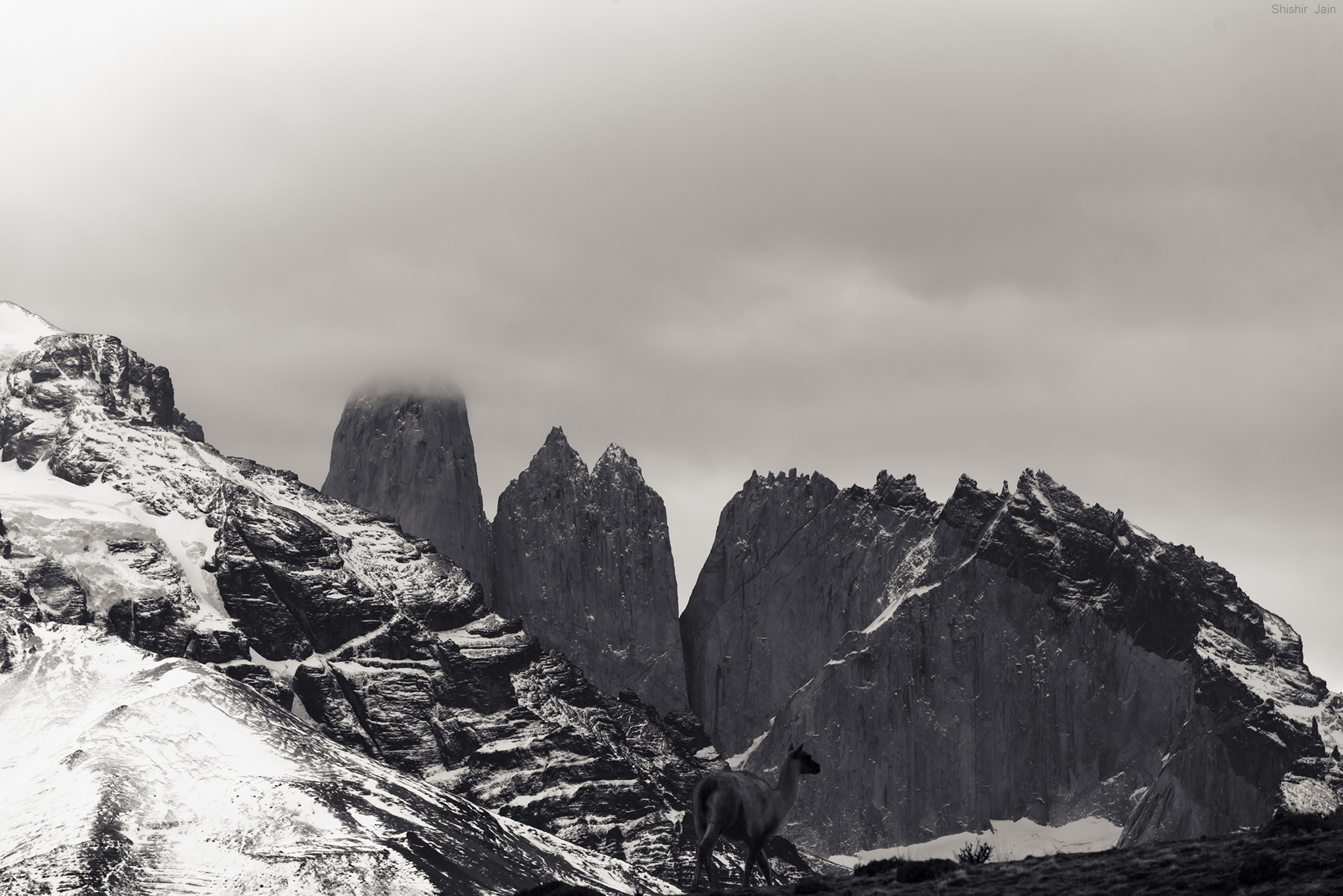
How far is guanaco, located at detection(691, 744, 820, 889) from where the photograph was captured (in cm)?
4544

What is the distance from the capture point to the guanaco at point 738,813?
149ft

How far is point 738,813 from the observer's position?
46.1 m

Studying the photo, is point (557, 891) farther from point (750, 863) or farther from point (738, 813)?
point (738, 813)

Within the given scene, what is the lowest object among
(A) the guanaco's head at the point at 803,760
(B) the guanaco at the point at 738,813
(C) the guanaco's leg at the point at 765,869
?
(C) the guanaco's leg at the point at 765,869

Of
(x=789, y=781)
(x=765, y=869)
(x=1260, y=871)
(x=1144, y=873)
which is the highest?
(x=789, y=781)

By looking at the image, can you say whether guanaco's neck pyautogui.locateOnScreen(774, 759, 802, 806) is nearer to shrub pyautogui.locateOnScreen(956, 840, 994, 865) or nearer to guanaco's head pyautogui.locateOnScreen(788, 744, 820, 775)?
guanaco's head pyautogui.locateOnScreen(788, 744, 820, 775)

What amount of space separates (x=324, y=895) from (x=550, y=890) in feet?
518

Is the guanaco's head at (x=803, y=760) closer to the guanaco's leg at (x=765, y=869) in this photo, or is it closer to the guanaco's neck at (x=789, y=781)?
the guanaco's neck at (x=789, y=781)

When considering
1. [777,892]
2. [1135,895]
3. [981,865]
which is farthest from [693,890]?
[1135,895]

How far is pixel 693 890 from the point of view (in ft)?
142

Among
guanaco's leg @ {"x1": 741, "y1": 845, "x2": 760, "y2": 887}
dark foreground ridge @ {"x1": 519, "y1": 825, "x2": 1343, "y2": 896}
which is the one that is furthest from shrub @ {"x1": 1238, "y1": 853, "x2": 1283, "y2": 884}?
guanaco's leg @ {"x1": 741, "y1": 845, "x2": 760, "y2": 887}

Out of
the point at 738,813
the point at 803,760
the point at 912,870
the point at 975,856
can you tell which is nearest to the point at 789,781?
the point at 803,760

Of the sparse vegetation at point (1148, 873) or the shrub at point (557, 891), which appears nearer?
the sparse vegetation at point (1148, 873)

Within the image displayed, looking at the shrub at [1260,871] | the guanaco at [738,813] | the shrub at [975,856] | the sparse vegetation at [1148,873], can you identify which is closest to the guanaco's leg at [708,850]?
the guanaco at [738,813]
